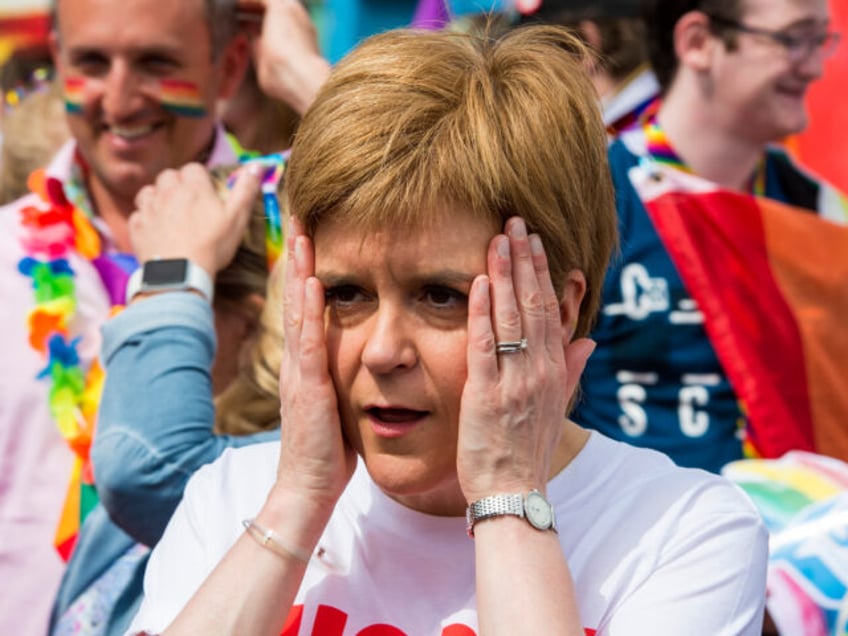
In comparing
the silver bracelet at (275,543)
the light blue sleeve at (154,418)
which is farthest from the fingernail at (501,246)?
the light blue sleeve at (154,418)

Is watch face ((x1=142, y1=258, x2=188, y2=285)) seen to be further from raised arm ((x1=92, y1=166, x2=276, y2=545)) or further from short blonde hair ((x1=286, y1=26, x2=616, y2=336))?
short blonde hair ((x1=286, y1=26, x2=616, y2=336))

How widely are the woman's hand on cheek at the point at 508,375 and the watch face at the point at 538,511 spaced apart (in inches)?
0.7

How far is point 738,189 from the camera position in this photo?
3766 millimetres

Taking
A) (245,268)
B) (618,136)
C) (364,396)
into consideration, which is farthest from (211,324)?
(618,136)

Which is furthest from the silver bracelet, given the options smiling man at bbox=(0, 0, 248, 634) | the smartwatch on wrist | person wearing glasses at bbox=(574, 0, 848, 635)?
person wearing glasses at bbox=(574, 0, 848, 635)

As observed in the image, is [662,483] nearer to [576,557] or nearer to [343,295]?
[576,557]

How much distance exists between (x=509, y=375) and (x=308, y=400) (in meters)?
0.25

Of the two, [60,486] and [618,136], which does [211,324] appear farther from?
[618,136]

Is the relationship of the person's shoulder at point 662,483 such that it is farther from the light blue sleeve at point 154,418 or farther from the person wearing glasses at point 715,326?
the person wearing glasses at point 715,326

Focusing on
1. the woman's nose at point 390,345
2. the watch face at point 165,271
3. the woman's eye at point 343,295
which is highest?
the watch face at point 165,271

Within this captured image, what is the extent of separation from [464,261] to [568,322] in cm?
20

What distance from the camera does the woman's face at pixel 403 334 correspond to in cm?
154

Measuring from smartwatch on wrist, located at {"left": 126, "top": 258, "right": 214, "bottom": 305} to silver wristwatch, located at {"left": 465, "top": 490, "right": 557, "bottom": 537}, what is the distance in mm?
896

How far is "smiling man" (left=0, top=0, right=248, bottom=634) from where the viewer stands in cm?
255
